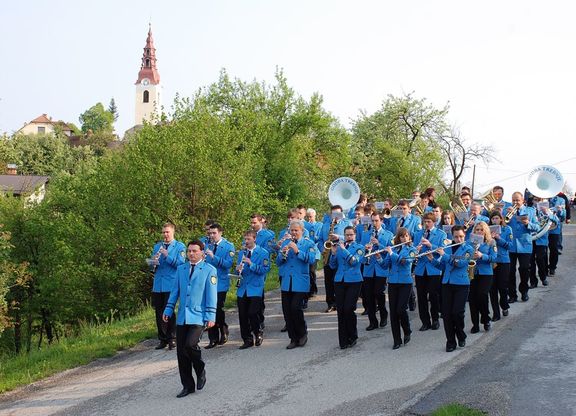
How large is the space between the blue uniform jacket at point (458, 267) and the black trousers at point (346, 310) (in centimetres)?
141

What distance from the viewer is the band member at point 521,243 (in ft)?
47.2

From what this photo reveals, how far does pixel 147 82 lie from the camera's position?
133m

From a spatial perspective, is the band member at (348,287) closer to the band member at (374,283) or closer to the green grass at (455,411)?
the band member at (374,283)

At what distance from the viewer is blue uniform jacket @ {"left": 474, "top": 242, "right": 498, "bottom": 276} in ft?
37.2

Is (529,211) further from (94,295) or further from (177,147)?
(94,295)

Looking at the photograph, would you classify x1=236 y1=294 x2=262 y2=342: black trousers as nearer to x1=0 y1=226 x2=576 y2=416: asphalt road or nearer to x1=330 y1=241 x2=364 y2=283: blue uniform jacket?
x1=0 y1=226 x2=576 y2=416: asphalt road

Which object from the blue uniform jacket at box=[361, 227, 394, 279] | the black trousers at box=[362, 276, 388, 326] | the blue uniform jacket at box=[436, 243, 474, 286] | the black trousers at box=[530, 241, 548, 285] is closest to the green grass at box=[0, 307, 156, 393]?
the black trousers at box=[362, 276, 388, 326]

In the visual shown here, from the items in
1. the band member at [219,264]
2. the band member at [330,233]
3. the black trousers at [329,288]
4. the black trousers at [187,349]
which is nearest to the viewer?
the black trousers at [187,349]

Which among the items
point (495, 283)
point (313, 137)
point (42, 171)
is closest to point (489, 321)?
point (495, 283)

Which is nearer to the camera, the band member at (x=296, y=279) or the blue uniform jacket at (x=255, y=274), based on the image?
the band member at (x=296, y=279)

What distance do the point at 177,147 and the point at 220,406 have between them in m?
15.7

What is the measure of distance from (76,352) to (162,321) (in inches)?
62.8

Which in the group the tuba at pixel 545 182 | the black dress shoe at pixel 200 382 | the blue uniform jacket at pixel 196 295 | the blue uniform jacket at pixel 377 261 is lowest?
the black dress shoe at pixel 200 382

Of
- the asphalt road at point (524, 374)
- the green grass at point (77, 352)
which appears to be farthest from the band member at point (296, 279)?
the green grass at point (77, 352)
